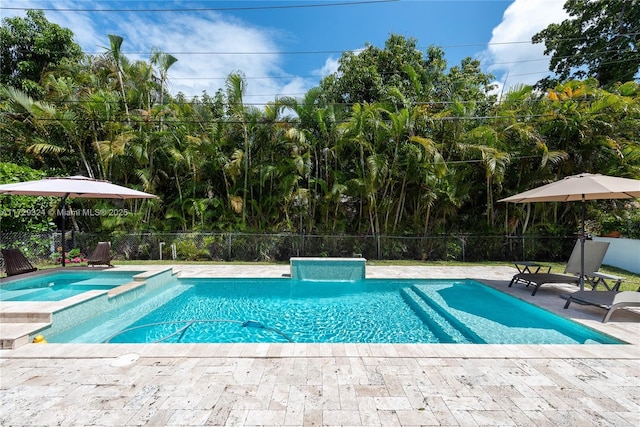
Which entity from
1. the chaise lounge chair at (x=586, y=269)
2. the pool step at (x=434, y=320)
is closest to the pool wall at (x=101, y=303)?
the pool step at (x=434, y=320)

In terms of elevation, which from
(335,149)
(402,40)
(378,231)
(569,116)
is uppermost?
(402,40)

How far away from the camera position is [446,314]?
5.76 meters

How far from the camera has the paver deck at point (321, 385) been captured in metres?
2.38

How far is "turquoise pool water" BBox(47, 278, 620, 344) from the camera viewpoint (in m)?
4.89

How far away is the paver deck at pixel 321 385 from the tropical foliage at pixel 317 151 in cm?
746

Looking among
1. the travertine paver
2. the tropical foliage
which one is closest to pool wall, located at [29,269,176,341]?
the travertine paver

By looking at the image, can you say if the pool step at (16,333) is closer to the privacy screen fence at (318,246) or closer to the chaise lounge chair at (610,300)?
the privacy screen fence at (318,246)

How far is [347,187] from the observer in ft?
35.6

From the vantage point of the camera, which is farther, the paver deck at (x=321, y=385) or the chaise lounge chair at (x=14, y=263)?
the chaise lounge chair at (x=14, y=263)

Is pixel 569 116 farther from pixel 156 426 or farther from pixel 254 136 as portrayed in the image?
pixel 156 426

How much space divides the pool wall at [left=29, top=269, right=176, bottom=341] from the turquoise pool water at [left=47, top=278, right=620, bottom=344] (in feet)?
0.51

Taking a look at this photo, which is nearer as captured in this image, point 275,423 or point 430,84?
point 275,423

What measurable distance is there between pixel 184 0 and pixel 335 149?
22.3ft

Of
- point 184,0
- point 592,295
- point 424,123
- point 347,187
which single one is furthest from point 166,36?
point 592,295
